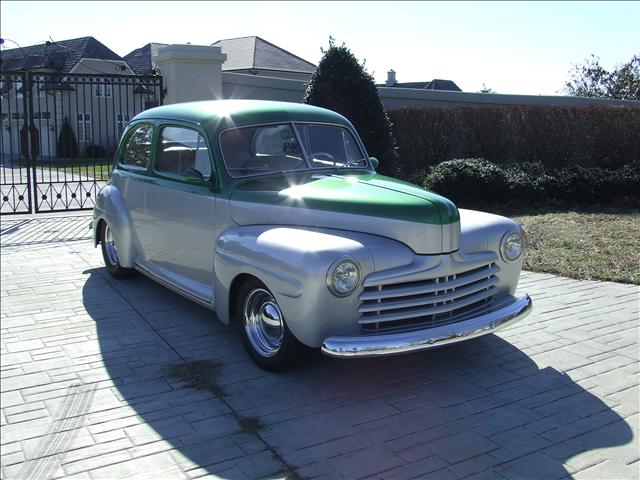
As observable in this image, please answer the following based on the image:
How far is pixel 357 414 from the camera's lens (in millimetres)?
3891

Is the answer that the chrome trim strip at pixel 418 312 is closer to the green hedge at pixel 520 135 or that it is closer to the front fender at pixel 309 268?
the front fender at pixel 309 268

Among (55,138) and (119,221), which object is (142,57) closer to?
(55,138)

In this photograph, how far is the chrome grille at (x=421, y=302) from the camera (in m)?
4.01

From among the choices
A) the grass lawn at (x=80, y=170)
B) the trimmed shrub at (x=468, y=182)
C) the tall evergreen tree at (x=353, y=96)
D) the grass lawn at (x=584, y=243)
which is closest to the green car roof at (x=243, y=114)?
the grass lawn at (x=584, y=243)

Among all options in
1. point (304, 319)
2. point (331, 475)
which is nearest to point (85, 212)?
point (304, 319)

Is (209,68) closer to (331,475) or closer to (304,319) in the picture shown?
(304,319)

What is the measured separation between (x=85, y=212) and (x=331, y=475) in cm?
999

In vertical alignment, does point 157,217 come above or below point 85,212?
above

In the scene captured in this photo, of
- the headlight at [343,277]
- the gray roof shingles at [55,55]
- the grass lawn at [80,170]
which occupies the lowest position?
the grass lawn at [80,170]

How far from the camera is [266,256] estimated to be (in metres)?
4.20

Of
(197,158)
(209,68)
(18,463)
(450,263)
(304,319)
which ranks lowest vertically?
(18,463)

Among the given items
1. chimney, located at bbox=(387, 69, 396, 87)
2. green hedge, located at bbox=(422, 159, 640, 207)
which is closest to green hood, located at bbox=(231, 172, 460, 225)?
green hedge, located at bbox=(422, 159, 640, 207)

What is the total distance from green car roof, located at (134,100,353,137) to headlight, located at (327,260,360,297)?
1.92 metres

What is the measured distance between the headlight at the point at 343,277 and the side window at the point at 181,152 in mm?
1821
